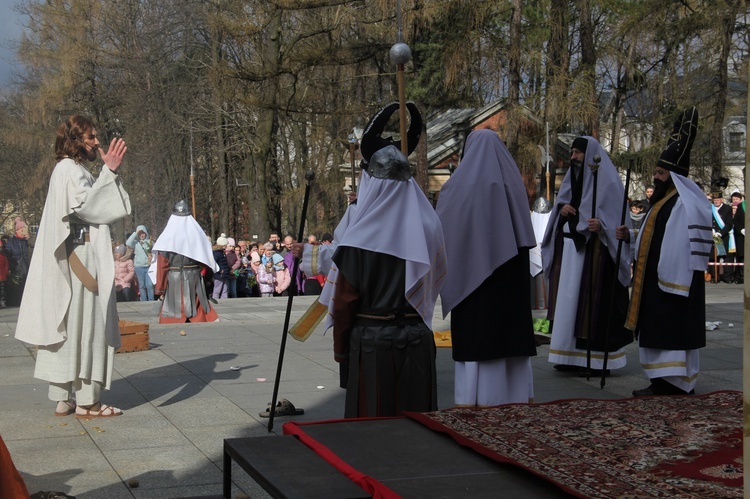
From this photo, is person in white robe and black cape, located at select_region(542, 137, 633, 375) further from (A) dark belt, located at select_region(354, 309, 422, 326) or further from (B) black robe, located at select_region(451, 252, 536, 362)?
(A) dark belt, located at select_region(354, 309, 422, 326)

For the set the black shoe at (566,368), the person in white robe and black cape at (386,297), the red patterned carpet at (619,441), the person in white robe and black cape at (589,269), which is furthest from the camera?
the black shoe at (566,368)

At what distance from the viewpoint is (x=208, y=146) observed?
129ft

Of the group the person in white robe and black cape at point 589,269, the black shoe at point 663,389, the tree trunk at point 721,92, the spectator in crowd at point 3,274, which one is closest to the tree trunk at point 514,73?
the tree trunk at point 721,92

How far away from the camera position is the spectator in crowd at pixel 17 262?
1977 cm

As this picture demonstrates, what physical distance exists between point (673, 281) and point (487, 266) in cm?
231

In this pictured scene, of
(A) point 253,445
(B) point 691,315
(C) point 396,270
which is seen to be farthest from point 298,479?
(B) point 691,315

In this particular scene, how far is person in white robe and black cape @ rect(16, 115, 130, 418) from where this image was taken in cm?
716

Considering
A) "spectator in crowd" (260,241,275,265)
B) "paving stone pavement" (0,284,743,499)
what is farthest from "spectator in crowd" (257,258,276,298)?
"paving stone pavement" (0,284,743,499)

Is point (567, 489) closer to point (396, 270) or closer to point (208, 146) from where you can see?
point (396, 270)

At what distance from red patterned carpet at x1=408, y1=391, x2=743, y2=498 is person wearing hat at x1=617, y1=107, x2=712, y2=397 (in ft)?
8.38

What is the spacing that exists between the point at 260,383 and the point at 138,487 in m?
3.44

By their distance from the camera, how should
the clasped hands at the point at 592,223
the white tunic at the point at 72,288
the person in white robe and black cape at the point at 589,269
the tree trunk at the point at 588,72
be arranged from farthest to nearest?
the tree trunk at the point at 588,72
the person in white robe and black cape at the point at 589,269
the clasped hands at the point at 592,223
the white tunic at the point at 72,288

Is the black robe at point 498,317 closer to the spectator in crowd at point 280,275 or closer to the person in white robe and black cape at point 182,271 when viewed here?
the person in white robe and black cape at point 182,271

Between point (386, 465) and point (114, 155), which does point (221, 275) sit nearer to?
point (114, 155)
